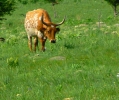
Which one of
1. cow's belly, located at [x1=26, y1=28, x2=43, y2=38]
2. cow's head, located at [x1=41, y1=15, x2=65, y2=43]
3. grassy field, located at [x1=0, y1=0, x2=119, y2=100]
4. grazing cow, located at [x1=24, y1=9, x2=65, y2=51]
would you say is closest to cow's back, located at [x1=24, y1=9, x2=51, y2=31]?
grazing cow, located at [x1=24, y1=9, x2=65, y2=51]

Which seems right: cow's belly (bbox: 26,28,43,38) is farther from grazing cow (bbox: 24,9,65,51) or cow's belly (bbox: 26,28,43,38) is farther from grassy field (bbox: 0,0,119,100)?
grassy field (bbox: 0,0,119,100)

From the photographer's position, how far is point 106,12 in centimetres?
5362

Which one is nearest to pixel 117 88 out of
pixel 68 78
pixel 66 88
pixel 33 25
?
pixel 66 88

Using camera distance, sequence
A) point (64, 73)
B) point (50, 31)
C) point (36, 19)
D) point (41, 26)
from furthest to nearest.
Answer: point (36, 19)
point (41, 26)
point (50, 31)
point (64, 73)

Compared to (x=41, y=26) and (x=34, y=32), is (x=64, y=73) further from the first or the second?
(x=34, y=32)

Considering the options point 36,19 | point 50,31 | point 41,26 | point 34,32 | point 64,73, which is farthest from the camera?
point 34,32

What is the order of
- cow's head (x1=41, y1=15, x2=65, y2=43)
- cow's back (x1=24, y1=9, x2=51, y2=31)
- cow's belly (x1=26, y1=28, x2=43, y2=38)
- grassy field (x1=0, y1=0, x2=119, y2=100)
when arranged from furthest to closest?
1. cow's back (x1=24, y1=9, x2=51, y2=31)
2. cow's belly (x1=26, y1=28, x2=43, y2=38)
3. cow's head (x1=41, y1=15, x2=65, y2=43)
4. grassy field (x1=0, y1=0, x2=119, y2=100)

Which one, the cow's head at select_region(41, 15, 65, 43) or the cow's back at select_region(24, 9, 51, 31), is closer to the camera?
the cow's head at select_region(41, 15, 65, 43)

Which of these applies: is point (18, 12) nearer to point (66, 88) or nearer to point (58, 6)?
point (58, 6)

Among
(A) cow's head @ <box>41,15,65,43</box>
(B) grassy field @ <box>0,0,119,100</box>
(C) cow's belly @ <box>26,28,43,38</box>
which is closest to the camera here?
(B) grassy field @ <box>0,0,119,100</box>

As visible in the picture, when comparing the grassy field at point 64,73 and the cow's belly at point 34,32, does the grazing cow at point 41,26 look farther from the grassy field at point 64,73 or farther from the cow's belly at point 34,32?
the grassy field at point 64,73

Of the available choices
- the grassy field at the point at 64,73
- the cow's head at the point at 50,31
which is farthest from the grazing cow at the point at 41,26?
the grassy field at the point at 64,73

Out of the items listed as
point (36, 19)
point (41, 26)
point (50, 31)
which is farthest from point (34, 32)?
point (50, 31)

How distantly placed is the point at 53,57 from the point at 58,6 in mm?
46247
